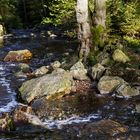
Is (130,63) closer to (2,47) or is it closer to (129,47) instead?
(129,47)

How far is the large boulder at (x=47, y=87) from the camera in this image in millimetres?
13094

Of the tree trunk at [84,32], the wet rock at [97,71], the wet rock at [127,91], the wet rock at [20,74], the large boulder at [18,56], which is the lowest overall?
the large boulder at [18,56]

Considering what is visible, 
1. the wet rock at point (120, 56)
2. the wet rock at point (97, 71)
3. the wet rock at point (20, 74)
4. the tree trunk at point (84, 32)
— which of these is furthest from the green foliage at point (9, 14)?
the wet rock at point (97, 71)

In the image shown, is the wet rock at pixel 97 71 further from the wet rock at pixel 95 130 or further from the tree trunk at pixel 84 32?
the wet rock at pixel 95 130

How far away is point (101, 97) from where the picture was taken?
520 inches

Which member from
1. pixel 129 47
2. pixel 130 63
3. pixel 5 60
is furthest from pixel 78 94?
pixel 5 60

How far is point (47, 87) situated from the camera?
43.7 ft

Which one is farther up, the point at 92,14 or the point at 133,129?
the point at 92,14

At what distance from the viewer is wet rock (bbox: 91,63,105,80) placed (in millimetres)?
14597

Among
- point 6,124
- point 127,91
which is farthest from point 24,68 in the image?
point 6,124

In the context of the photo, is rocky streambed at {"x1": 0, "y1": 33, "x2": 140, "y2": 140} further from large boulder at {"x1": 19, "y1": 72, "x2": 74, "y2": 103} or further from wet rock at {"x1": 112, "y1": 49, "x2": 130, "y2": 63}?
wet rock at {"x1": 112, "y1": 49, "x2": 130, "y2": 63}

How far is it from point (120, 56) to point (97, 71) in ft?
4.68

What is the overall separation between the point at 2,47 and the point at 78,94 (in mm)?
12865

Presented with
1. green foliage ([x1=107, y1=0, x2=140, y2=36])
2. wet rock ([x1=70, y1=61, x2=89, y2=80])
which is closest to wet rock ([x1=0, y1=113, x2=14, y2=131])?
wet rock ([x1=70, y1=61, x2=89, y2=80])
